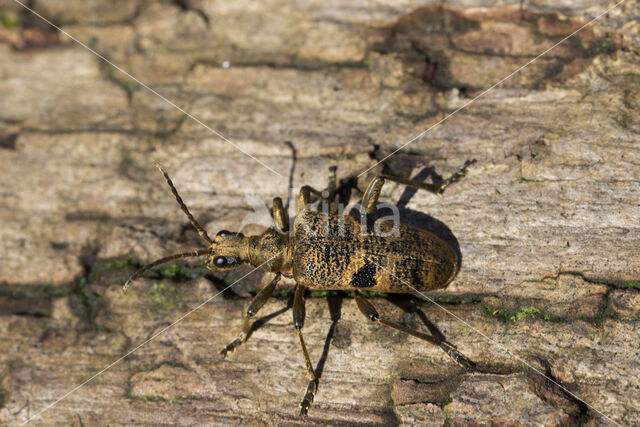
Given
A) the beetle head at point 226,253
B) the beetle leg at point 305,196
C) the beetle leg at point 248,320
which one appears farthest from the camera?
the beetle leg at point 305,196

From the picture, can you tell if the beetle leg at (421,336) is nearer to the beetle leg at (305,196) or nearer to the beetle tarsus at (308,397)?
the beetle tarsus at (308,397)

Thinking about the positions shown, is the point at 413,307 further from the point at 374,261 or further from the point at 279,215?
the point at 279,215

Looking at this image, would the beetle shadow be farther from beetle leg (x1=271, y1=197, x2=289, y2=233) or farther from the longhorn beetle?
beetle leg (x1=271, y1=197, x2=289, y2=233)

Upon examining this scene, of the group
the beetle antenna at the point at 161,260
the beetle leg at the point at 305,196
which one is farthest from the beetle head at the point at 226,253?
the beetle leg at the point at 305,196

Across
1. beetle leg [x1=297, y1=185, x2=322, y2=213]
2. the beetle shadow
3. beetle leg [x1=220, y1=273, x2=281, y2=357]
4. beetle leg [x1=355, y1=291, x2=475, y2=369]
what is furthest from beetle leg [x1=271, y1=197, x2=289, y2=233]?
the beetle shadow

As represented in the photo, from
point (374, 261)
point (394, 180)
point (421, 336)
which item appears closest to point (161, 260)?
point (374, 261)
